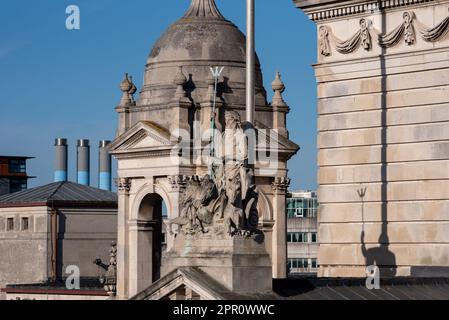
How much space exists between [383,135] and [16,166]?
303 feet

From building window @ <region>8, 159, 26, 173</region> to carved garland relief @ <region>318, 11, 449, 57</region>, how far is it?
89.5m

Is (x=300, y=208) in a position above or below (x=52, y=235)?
above

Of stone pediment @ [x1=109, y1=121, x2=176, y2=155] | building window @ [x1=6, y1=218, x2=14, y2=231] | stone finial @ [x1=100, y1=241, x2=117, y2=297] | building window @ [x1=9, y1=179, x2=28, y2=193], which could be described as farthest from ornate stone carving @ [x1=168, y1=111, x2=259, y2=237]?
building window @ [x1=9, y1=179, x2=28, y2=193]

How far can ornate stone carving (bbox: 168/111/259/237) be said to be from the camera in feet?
109

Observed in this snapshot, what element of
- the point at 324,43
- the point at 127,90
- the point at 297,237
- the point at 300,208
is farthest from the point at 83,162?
the point at 324,43

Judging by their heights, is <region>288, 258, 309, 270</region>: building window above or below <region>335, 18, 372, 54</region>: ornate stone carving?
below

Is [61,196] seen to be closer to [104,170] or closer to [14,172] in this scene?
[14,172]

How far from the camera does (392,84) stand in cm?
4362

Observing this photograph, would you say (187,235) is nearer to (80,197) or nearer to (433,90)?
(433,90)

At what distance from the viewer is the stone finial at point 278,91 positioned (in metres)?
76.8

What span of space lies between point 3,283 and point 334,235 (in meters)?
55.1

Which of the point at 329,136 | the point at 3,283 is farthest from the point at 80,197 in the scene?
the point at 329,136

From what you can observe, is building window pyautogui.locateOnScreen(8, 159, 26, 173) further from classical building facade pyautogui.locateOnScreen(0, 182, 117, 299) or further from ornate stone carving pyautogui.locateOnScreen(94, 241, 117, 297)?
ornate stone carving pyautogui.locateOnScreen(94, 241, 117, 297)

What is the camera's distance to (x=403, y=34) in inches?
1705
